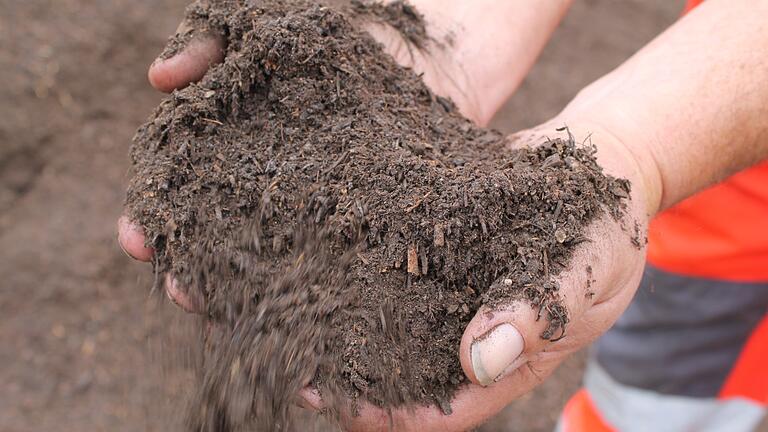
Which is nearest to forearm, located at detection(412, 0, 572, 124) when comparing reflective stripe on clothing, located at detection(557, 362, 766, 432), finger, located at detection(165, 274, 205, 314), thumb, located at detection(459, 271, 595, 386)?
thumb, located at detection(459, 271, 595, 386)

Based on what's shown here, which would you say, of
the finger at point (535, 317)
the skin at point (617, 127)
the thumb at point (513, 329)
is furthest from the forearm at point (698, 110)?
the thumb at point (513, 329)

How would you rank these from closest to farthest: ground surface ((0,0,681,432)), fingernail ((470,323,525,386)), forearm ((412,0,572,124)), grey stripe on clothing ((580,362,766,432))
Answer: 1. fingernail ((470,323,525,386))
2. forearm ((412,0,572,124))
3. grey stripe on clothing ((580,362,766,432))
4. ground surface ((0,0,681,432))

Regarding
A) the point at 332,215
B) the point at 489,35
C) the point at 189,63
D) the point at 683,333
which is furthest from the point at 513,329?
the point at 683,333

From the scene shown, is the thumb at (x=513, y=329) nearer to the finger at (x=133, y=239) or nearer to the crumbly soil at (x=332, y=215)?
the crumbly soil at (x=332, y=215)

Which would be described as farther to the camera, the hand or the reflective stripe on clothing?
the reflective stripe on clothing

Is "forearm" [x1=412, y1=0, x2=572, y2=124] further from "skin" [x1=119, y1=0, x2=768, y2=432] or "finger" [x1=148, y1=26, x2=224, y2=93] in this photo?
"finger" [x1=148, y1=26, x2=224, y2=93]
